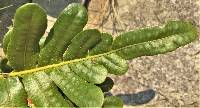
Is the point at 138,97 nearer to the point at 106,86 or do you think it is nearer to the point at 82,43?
the point at 106,86

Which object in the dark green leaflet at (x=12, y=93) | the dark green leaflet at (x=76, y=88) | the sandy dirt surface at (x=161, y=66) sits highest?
the dark green leaflet at (x=76, y=88)

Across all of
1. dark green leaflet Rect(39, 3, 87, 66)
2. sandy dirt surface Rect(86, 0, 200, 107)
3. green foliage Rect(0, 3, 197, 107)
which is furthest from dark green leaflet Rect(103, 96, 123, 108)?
sandy dirt surface Rect(86, 0, 200, 107)

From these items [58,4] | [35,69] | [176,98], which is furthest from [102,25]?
[35,69]

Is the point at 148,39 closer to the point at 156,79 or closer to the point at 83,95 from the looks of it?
the point at 83,95

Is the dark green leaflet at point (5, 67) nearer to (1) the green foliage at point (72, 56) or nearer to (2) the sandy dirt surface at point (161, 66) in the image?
(1) the green foliage at point (72, 56)

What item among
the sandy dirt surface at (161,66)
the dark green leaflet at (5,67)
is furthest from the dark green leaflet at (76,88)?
the sandy dirt surface at (161,66)

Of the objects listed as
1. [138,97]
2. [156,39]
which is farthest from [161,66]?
[156,39]

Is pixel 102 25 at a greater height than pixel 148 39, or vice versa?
pixel 148 39
